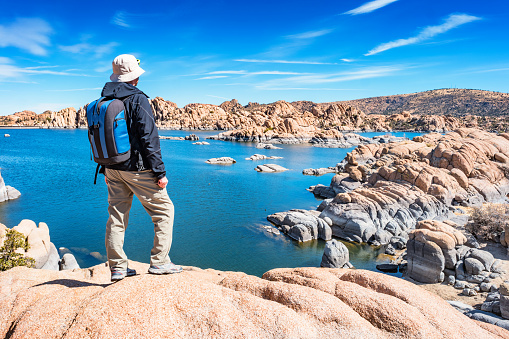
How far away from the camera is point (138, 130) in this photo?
435 centimetres

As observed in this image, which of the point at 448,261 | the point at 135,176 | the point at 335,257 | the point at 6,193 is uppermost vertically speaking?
the point at 135,176

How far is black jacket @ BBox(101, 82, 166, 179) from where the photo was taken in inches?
170

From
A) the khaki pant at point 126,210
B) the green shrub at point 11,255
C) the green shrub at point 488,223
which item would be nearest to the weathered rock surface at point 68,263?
the green shrub at point 11,255

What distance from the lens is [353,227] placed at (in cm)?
2411

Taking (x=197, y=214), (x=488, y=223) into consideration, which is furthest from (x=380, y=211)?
(x=197, y=214)

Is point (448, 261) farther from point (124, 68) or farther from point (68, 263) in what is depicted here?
point (68, 263)

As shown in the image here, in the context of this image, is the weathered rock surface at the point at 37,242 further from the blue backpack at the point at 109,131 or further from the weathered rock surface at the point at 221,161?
the weathered rock surface at the point at 221,161

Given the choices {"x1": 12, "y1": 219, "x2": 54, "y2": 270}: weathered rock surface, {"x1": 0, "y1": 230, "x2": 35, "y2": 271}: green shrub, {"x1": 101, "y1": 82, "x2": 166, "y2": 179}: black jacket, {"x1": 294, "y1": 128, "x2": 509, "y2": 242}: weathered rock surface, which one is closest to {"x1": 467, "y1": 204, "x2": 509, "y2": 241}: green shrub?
{"x1": 294, "y1": 128, "x2": 509, "y2": 242}: weathered rock surface

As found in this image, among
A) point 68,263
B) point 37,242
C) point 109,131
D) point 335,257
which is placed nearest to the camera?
point 109,131

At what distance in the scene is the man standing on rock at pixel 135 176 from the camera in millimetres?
4355

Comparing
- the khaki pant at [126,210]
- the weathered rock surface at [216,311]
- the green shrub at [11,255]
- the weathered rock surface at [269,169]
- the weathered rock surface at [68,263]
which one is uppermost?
the khaki pant at [126,210]

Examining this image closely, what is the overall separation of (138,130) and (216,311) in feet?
8.70

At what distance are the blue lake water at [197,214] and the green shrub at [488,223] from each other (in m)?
6.01

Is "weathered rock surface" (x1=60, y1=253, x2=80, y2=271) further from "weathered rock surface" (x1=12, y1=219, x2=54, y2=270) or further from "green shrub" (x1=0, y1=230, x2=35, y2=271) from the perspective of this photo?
"green shrub" (x1=0, y1=230, x2=35, y2=271)
